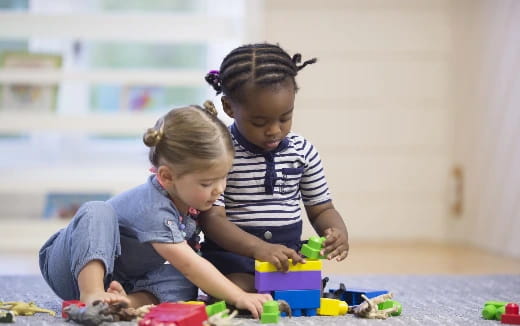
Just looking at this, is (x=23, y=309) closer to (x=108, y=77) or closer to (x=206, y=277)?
(x=206, y=277)

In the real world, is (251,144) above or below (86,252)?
above

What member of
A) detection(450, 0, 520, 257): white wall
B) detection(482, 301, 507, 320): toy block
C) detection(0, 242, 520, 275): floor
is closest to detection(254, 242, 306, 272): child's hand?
detection(482, 301, 507, 320): toy block

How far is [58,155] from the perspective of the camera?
3195 mm

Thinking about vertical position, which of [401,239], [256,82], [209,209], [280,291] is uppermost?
[256,82]

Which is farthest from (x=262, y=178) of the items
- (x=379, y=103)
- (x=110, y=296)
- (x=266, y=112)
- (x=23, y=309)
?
(x=379, y=103)

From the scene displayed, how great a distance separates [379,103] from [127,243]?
6.24 feet

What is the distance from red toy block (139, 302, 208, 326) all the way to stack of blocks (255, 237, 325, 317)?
0.16 m

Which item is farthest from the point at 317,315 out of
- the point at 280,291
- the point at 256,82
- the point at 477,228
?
the point at 477,228

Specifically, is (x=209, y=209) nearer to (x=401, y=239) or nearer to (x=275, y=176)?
(x=275, y=176)

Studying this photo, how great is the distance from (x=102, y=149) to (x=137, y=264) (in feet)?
6.30

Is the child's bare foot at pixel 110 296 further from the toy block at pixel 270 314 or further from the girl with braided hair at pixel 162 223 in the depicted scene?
the toy block at pixel 270 314

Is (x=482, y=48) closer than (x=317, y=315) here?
No

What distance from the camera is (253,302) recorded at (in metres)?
1.26

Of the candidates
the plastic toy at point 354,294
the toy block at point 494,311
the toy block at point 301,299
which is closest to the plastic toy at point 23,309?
the toy block at point 301,299
